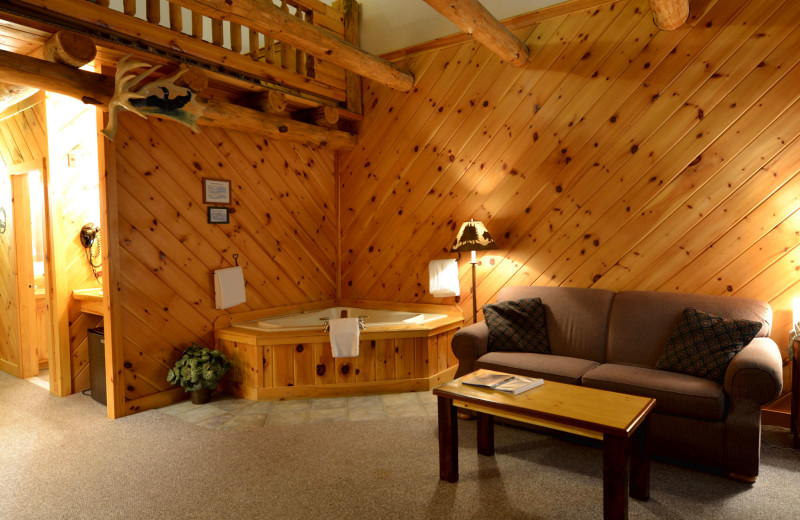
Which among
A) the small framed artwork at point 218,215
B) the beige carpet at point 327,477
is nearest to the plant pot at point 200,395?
the beige carpet at point 327,477

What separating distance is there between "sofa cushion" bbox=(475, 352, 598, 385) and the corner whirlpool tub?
2.45 ft

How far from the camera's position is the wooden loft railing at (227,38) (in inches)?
116

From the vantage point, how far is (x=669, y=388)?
2.70m

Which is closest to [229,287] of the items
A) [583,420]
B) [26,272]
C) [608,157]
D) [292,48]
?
[26,272]

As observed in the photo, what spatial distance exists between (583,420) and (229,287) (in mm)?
3134

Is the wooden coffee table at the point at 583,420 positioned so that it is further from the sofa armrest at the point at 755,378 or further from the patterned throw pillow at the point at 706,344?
the patterned throw pillow at the point at 706,344

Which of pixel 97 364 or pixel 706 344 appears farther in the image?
pixel 97 364

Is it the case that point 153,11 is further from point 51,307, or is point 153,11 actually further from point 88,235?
point 51,307

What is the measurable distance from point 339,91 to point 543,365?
10.6ft

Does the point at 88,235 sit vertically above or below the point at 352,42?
below

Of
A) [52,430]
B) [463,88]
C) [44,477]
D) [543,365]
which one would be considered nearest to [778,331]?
[543,365]

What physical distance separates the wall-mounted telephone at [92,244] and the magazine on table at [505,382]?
10.9ft

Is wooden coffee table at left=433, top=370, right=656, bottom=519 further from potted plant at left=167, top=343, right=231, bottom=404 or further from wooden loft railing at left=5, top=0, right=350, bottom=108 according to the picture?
wooden loft railing at left=5, top=0, right=350, bottom=108

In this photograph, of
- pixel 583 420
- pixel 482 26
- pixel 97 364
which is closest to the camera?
pixel 583 420
